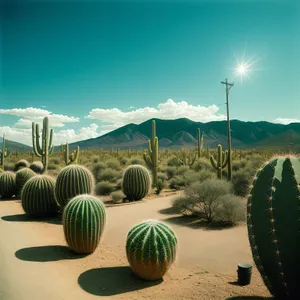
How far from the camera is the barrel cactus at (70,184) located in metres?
11.2

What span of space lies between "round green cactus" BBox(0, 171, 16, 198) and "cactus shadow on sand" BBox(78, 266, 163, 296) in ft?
39.5

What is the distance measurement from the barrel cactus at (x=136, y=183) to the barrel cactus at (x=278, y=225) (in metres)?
10.3

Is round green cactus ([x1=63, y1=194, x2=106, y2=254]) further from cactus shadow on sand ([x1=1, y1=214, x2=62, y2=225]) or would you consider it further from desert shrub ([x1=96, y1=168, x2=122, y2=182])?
desert shrub ([x1=96, y1=168, x2=122, y2=182])

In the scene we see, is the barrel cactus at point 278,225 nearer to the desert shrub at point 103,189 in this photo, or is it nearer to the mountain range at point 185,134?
the desert shrub at point 103,189

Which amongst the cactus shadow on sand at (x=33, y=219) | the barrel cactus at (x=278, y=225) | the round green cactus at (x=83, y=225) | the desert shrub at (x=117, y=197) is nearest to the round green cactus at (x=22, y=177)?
the desert shrub at (x=117, y=197)

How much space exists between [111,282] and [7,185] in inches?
506

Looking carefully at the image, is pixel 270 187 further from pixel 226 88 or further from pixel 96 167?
pixel 96 167

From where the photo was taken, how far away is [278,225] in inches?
175

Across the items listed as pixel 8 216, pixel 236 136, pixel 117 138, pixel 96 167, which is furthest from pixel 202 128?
pixel 8 216

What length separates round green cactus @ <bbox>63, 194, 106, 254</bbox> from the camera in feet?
23.9

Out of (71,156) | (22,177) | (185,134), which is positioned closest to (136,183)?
(22,177)

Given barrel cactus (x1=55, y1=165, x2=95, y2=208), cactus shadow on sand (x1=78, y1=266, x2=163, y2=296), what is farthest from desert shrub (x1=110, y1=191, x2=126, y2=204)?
cactus shadow on sand (x1=78, y1=266, x2=163, y2=296)

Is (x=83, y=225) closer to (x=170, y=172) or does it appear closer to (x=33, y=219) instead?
(x=33, y=219)

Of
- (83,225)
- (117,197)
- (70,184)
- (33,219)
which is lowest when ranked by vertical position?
(33,219)
